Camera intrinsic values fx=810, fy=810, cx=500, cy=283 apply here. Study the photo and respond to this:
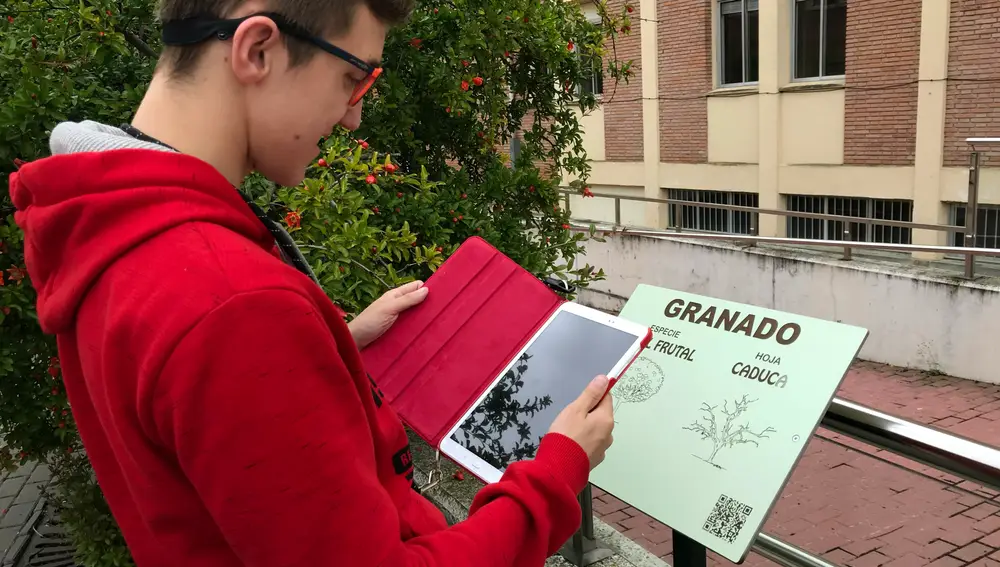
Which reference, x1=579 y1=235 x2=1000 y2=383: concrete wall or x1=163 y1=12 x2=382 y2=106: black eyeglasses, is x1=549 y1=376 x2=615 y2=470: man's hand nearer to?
x1=163 y1=12 x2=382 y2=106: black eyeglasses

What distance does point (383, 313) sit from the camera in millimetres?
1940

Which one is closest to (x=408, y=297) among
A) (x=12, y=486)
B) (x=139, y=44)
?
(x=139, y=44)

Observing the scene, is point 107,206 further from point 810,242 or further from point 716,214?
point 716,214

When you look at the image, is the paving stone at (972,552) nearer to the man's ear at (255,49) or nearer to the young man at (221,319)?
the young man at (221,319)

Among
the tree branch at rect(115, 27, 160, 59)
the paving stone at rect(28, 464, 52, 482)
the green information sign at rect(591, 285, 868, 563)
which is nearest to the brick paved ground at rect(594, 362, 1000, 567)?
the green information sign at rect(591, 285, 868, 563)

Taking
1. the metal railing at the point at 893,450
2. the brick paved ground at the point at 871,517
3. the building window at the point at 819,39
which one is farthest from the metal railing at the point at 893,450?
the building window at the point at 819,39

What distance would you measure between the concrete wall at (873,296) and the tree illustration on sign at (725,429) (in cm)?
807

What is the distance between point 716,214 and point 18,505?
1286cm

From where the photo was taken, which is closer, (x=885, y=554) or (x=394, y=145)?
(x=394, y=145)

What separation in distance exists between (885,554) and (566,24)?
158 inches

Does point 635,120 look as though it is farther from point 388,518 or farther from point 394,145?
point 388,518

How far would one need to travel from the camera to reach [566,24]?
15.9ft

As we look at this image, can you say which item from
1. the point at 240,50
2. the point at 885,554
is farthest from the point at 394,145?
the point at 885,554

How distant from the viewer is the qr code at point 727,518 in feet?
6.31
